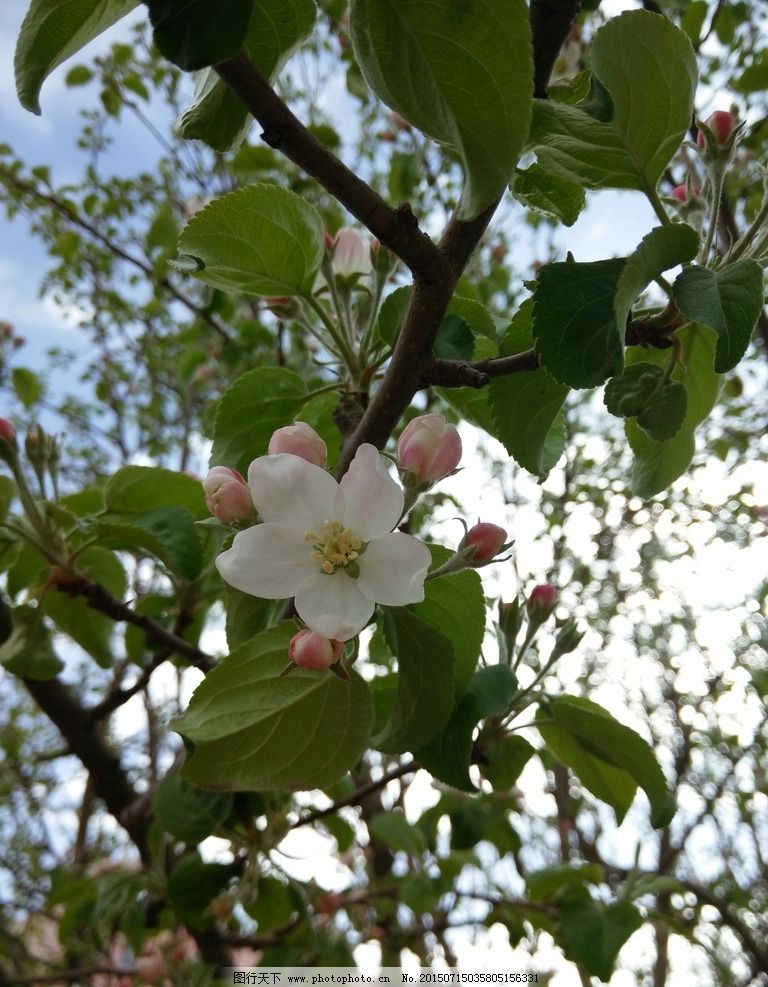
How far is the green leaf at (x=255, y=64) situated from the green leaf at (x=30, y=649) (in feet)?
2.68

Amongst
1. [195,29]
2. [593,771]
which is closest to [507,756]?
[593,771]

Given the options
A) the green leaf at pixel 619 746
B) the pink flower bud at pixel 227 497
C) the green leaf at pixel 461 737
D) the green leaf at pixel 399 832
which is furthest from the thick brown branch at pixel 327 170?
the green leaf at pixel 399 832

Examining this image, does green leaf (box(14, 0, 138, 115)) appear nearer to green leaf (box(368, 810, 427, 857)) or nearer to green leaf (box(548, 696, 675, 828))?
green leaf (box(548, 696, 675, 828))

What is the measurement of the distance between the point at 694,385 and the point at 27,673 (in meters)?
1.01

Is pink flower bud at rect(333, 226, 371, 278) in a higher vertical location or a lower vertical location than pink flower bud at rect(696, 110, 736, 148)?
higher

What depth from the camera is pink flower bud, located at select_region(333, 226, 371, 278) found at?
1125 millimetres

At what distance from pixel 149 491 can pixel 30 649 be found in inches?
11.5

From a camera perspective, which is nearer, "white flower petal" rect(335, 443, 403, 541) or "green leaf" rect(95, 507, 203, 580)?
"white flower petal" rect(335, 443, 403, 541)

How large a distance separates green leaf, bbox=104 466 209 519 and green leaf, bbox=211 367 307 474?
0.75 ft

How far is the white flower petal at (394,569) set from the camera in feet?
2.17

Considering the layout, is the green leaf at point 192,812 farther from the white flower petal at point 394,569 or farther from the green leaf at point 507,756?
the white flower petal at point 394,569

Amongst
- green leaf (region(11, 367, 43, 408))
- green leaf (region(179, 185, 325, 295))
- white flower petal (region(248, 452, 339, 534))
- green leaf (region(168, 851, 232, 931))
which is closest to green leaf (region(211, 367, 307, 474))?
green leaf (region(179, 185, 325, 295))

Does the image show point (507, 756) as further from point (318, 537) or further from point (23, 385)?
point (23, 385)

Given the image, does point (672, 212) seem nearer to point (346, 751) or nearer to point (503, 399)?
point (503, 399)
